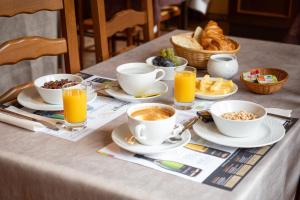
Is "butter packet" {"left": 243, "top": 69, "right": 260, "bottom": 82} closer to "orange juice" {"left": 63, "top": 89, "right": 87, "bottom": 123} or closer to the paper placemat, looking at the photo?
the paper placemat

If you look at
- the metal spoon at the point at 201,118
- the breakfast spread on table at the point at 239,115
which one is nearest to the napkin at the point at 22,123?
the metal spoon at the point at 201,118

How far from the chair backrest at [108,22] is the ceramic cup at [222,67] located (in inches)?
20.3

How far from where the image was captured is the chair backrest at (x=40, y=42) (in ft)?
5.35

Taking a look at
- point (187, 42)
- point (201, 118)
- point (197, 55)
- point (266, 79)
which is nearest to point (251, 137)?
point (201, 118)

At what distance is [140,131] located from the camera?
1.17 m

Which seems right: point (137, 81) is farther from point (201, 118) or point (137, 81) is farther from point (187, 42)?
point (187, 42)

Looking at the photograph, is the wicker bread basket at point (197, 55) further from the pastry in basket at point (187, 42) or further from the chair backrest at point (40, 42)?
the chair backrest at point (40, 42)

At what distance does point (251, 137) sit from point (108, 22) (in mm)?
1000

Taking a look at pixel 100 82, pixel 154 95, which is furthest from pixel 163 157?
pixel 100 82

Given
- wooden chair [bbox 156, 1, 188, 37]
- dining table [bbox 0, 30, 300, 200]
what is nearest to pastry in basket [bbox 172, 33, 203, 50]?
dining table [bbox 0, 30, 300, 200]

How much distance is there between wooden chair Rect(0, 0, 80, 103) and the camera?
162cm

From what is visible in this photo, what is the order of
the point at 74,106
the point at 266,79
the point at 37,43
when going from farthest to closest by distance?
the point at 37,43 → the point at 266,79 → the point at 74,106

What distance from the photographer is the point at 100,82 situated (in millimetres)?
1691

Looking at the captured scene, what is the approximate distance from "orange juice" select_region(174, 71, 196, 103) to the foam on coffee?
0.65 feet
